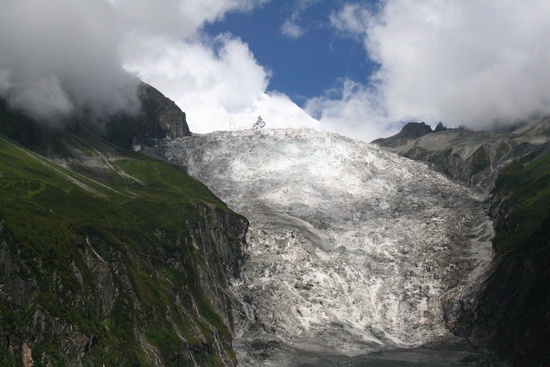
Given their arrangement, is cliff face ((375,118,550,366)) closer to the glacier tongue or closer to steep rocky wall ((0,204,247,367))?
the glacier tongue

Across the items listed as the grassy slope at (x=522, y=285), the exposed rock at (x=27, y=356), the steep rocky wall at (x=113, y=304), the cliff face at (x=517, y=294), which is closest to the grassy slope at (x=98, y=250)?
the steep rocky wall at (x=113, y=304)

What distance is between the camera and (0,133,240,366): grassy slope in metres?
75.6

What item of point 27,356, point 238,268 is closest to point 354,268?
point 238,268

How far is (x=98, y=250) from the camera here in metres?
95.9

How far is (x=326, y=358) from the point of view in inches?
4582

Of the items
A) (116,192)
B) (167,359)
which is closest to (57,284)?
(167,359)

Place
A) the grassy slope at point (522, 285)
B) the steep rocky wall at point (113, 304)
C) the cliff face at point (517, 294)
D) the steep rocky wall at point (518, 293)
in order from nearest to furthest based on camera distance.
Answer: the steep rocky wall at point (113, 304), the grassy slope at point (522, 285), the steep rocky wall at point (518, 293), the cliff face at point (517, 294)

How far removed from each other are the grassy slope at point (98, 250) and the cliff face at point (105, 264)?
8.2 inches

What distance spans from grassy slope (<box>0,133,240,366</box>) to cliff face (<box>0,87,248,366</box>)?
21 cm

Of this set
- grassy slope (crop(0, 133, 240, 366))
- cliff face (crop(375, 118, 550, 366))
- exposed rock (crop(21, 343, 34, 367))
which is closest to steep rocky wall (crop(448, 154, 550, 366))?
cliff face (crop(375, 118, 550, 366))

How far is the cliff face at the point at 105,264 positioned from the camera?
234 feet

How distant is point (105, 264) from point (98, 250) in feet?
14.9

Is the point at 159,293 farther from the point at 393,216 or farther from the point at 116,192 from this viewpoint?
the point at 393,216

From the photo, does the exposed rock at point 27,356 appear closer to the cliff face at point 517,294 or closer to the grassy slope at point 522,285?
the cliff face at point 517,294
